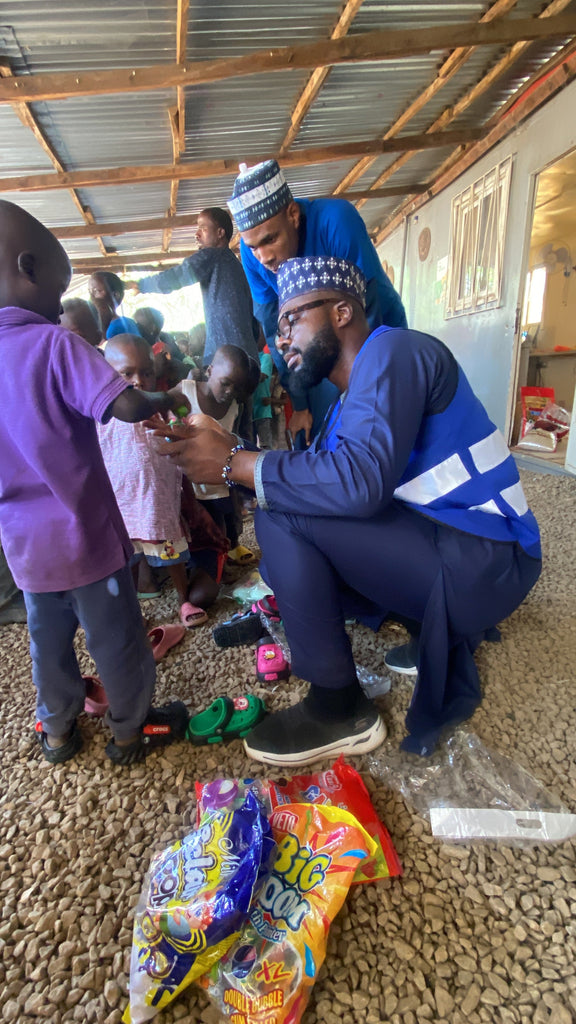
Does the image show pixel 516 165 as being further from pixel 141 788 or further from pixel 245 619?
pixel 141 788

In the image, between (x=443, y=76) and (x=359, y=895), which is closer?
(x=359, y=895)

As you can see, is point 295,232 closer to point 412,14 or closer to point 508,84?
point 412,14

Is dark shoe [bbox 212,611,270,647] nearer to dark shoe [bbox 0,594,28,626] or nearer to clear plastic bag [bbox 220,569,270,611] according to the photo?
clear plastic bag [bbox 220,569,270,611]

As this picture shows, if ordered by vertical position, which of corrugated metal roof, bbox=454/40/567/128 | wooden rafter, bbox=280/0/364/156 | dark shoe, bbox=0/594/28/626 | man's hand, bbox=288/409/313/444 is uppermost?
corrugated metal roof, bbox=454/40/567/128

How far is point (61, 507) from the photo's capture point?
47.3 inches

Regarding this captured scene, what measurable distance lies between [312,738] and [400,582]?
477 millimetres

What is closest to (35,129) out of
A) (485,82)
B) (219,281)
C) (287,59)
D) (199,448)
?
(287,59)

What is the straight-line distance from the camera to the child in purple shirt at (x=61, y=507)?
3.66 ft

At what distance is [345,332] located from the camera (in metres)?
1.29

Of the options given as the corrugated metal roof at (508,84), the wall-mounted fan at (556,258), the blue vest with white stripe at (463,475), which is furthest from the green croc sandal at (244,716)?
the wall-mounted fan at (556,258)

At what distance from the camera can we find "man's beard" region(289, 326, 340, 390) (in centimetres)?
128

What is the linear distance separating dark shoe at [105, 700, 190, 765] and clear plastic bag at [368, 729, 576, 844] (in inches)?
21.4

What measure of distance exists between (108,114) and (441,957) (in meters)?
4.79

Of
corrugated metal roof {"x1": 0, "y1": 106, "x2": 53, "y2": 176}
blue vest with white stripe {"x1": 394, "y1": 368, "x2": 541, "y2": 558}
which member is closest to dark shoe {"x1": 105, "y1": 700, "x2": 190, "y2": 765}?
blue vest with white stripe {"x1": 394, "y1": 368, "x2": 541, "y2": 558}
